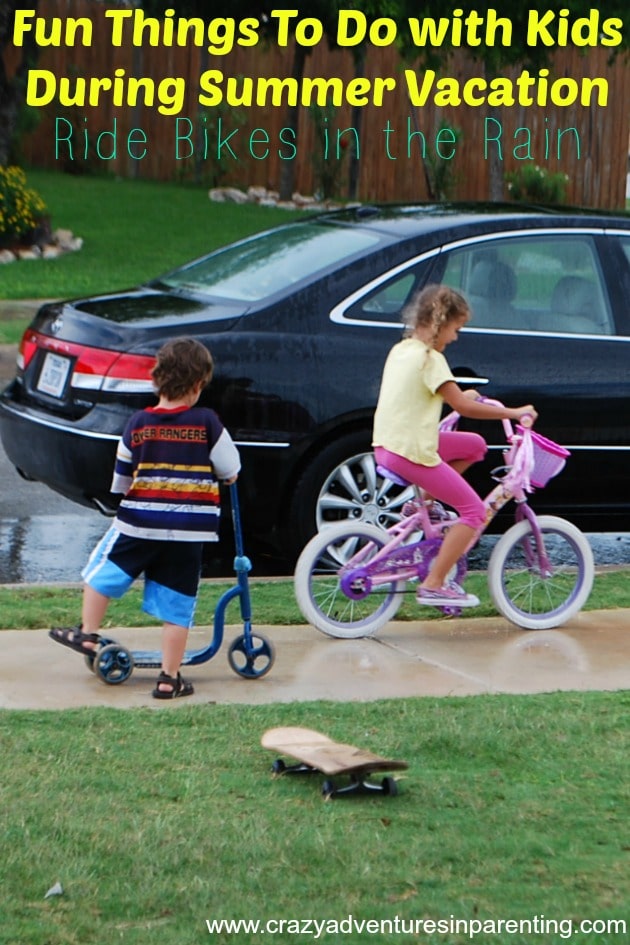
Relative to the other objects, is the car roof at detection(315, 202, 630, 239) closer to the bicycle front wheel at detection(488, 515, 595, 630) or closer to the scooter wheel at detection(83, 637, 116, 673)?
the bicycle front wheel at detection(488, 515, 595, 630)

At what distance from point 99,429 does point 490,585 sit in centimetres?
186

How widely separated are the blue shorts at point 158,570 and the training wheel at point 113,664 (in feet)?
0.59

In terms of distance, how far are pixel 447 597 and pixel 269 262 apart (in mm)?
2066

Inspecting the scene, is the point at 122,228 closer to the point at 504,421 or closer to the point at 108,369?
the point at 108,369

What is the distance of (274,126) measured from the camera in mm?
29125

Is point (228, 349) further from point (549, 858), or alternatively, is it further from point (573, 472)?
point (549, 858)

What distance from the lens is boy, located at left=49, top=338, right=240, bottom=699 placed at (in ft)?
18.4

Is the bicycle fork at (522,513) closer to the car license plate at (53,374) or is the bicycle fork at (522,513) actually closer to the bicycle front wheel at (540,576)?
the bicycle front wheel at (540,576)

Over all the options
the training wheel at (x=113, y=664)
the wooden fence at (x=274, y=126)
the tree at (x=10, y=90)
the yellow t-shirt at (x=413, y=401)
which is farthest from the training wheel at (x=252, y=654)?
the wooden fence at (x=274, y=126)

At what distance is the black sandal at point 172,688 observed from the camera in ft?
18.6

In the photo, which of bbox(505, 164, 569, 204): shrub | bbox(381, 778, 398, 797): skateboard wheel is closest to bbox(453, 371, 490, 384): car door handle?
bbox(381, 778, 398, 797): skateboard wheel

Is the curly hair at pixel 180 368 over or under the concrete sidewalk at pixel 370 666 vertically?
over

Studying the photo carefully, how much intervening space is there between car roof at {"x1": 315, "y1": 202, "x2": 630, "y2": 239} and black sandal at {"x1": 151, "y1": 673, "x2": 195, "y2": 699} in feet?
9.33

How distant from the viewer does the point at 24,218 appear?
20.8 m
